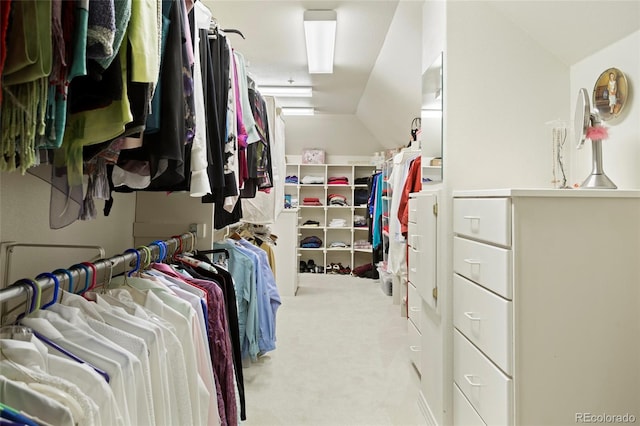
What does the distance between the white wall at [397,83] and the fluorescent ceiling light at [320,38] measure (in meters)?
0.48

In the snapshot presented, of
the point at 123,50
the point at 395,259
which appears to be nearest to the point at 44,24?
the point at 123,50

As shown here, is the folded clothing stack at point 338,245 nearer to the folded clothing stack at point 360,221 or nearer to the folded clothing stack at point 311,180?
the folded clothing stack at point 360,221

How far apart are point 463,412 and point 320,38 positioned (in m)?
2.82

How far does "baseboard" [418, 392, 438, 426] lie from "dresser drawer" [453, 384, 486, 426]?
19 cm

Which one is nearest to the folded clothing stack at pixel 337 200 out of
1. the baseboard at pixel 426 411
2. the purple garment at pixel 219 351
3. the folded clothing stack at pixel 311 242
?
the folded clothing stack at pixel 311 242

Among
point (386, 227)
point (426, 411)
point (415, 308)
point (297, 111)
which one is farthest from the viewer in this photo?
point (297, 111)

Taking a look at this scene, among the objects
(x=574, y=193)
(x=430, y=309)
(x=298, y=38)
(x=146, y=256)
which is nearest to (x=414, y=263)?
(x=430, y=309)

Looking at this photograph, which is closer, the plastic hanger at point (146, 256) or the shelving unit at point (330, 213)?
the plastic hanger at point (146, 256)

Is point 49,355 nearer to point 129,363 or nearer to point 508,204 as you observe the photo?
point 129,363

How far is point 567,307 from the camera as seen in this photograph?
1.26m

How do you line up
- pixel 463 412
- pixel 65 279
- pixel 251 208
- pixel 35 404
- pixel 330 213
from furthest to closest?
pixel 330 213 → pixel 251 208 → pixel 463 412 → pixel 65 279 → pixel 35 404

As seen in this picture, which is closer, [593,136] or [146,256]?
[146,256]

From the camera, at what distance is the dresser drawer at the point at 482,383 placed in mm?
1252

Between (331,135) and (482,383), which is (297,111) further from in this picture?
(482,383)
